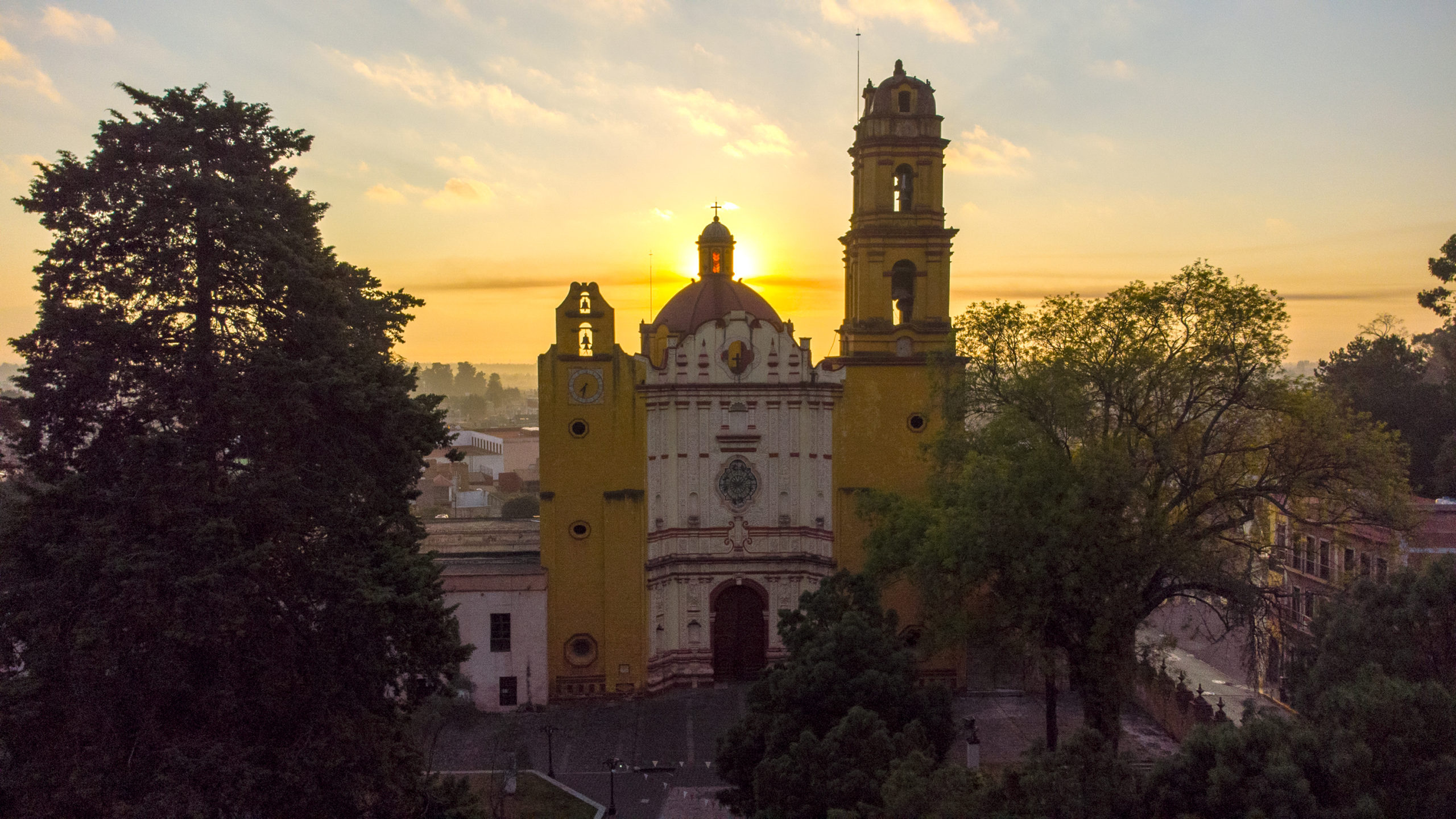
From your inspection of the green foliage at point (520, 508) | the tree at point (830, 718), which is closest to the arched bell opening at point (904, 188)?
the tree at point (830, 718)

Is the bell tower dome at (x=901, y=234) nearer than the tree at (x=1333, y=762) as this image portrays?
No

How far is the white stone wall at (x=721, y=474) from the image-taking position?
93.1 feet

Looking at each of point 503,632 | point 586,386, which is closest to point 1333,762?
point 586,386

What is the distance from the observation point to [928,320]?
28.8 m

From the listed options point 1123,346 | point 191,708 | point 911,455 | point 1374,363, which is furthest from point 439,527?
point 1374,363

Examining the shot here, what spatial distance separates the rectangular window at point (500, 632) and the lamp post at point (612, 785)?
4.95m

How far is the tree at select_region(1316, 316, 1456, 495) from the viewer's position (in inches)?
1543

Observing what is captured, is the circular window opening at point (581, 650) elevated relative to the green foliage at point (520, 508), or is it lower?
lower

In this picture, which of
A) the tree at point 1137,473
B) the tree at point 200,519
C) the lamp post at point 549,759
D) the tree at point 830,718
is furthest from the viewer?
the lamp post at point 549,759

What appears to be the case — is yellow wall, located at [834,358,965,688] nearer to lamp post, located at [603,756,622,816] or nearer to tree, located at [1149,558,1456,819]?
lamp post, located at [603,756,622,816]

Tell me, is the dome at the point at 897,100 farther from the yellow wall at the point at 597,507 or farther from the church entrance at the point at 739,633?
the church entrance at the point at 739,633

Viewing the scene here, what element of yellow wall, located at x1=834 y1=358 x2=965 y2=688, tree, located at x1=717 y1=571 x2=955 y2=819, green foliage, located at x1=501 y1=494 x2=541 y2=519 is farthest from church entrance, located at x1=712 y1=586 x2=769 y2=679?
green foliage, located at x1=501 y1=494 x2=541 y2=519

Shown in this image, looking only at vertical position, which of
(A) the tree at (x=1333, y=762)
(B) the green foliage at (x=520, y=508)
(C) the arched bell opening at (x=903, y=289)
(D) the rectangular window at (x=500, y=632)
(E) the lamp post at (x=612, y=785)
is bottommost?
(E) the lamp post at (x=612, y=785)

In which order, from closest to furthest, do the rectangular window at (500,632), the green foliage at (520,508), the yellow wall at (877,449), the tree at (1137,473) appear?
the tree at (1137,473)
the rectangular window at (500,632)
the yellow wall at (877,449)
the green foliage at (520,508)
